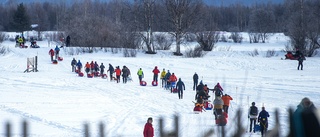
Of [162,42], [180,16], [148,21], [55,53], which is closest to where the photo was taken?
[55,53]

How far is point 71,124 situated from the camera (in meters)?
16.9

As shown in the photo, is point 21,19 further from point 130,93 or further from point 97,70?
point 130,93

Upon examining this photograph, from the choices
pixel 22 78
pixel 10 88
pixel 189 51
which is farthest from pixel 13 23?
pixel 10 88

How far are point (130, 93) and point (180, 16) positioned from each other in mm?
22944

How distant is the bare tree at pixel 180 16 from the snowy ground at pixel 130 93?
2598 millimetres

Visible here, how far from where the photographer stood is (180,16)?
157 feet

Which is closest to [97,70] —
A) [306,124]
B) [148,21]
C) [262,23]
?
[148,21]

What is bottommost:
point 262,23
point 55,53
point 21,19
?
point 55,53

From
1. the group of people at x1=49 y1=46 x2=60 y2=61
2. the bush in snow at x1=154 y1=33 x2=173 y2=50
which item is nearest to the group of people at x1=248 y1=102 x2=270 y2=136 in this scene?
the group of people at x1=49 y1=46 x2=60 y2=61

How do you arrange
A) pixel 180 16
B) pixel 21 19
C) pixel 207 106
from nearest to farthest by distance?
1. pixel 207 106
2. pixel 180 16
3. pixel 21 19

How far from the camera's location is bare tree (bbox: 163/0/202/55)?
48000 mm

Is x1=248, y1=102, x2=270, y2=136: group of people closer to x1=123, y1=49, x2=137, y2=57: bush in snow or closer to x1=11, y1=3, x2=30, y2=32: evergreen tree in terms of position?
x1=123, y1=49, x2=137, y2=57: bush in snow

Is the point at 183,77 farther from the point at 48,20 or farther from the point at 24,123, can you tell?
the point at 48,20

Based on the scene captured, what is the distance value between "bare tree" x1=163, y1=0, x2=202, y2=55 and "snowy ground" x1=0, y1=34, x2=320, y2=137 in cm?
260
